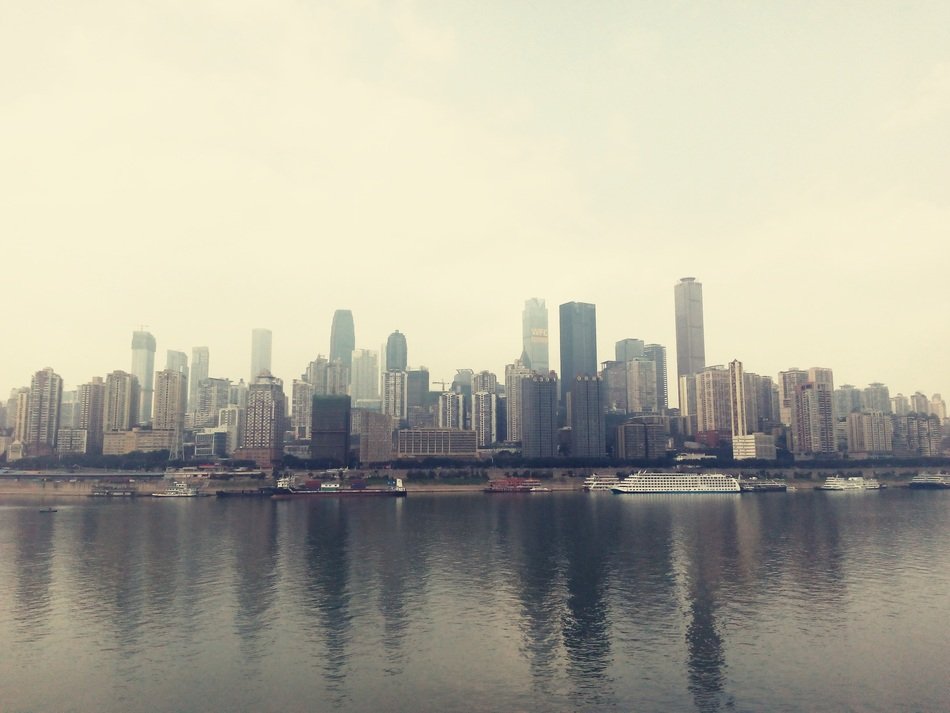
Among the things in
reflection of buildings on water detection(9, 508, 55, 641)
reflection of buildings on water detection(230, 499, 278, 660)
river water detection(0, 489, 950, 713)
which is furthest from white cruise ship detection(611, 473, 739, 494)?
reflection of buildings on water detection(9, 508, 55, 641)

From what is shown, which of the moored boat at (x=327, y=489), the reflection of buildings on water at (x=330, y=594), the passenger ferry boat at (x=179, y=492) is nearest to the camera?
the reflection of buildings on water at (x=330, y=594)

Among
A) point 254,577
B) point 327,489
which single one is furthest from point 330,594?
point 327,489

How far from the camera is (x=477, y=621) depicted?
48750 mm

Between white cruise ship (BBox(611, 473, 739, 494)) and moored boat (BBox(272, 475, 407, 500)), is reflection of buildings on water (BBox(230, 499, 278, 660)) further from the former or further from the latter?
white cruise ship (BBox(611, 473, 739, 494))

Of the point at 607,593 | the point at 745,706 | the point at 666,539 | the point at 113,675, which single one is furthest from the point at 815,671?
the point at 666,539

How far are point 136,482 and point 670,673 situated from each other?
195m

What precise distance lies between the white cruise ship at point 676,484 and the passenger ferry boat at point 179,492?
118m

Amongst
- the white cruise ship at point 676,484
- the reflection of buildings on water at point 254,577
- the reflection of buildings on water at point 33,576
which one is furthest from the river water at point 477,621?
the white cruise ship at point 676,484

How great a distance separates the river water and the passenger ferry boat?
3585 inches

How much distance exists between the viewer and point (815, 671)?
128 feet

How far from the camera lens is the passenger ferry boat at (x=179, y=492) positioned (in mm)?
186375

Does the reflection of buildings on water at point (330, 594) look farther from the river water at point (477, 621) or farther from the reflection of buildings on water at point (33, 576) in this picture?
the reflection of buildings on water at point (33, 576)

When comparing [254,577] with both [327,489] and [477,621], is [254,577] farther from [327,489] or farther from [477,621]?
[327,489]

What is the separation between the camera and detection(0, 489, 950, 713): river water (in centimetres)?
3634
